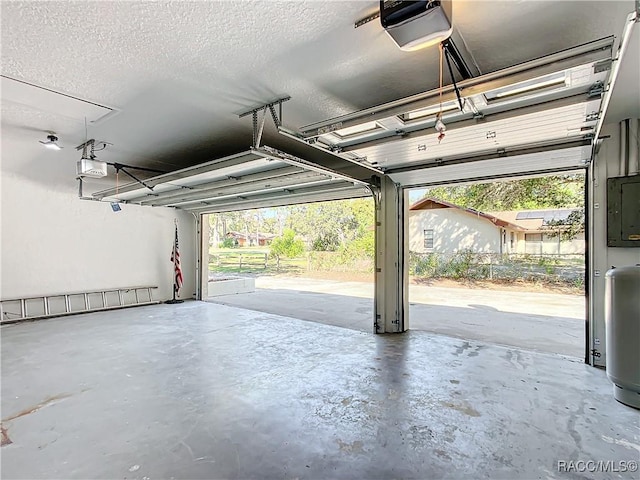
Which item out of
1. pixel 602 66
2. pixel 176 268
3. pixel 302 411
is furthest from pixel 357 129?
pixel 176 268

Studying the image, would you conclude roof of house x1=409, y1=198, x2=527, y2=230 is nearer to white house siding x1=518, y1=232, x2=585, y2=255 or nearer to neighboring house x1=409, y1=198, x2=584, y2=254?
neighboring house x1=409, y1=198, x2=584, y2=254

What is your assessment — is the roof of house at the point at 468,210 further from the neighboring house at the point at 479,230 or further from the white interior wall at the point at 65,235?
the white interior wall at the point at 65,235

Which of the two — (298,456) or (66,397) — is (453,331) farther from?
(66,397)

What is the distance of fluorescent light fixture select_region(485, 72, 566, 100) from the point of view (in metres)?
1.93

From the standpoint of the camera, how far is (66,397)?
2.89 m

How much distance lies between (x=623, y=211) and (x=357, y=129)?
9.75 feet

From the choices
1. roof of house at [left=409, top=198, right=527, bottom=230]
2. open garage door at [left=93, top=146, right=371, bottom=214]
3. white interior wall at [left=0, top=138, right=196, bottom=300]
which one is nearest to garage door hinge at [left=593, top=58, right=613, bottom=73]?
open garage door at [left=93, top=146, right=371, bottom=214]

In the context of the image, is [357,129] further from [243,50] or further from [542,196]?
[542,196]

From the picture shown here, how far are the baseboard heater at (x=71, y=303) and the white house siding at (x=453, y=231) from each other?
11819mm

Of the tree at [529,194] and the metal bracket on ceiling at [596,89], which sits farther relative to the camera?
the tree at [529,194]

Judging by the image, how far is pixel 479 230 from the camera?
14.4 meters

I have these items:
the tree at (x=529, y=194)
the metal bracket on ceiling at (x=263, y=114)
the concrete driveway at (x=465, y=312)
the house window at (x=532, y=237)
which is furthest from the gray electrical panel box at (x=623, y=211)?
the house window at (x=532, y=237)

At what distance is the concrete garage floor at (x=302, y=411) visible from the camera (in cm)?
199

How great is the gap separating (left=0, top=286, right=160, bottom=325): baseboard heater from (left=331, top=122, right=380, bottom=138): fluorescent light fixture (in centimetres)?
655
